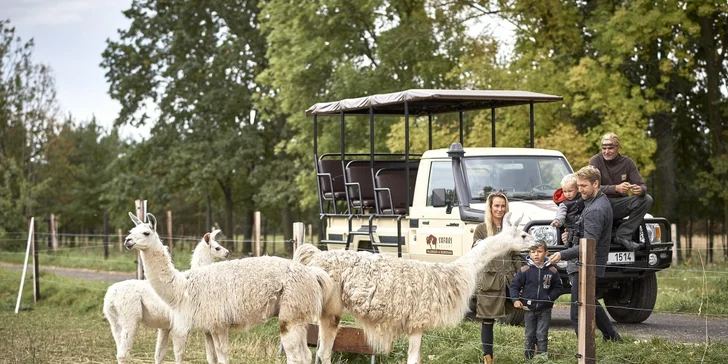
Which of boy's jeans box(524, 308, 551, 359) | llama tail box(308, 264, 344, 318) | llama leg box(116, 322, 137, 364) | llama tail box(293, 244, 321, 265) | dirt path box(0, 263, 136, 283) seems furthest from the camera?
dirt path box(0, 263, 136, 283)

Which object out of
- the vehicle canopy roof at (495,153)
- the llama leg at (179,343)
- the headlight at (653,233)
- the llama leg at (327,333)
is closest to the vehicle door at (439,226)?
the vehicle canopy roof at (495,153)

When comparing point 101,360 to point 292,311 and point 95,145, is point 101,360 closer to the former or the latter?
point 292,311

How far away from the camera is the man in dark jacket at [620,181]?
414 inches

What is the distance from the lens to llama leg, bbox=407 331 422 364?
8.76 m

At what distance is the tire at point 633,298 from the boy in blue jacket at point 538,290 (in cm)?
328

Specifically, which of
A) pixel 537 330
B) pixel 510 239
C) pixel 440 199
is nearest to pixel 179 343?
pixel 510 239

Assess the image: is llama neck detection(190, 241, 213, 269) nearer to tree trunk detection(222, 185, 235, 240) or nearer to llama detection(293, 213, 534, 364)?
llama detection(293, 213, 534, 364)

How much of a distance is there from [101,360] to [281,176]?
968 inches

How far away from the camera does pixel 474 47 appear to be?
81.4 ft

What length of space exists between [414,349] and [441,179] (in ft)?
15.2

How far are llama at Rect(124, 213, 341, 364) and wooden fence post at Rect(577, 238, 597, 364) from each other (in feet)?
7.36

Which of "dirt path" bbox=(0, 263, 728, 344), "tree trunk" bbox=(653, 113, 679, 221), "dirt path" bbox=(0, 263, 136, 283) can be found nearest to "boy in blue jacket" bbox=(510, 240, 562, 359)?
"dirt path" bbox=(0, 263, 728, 344)

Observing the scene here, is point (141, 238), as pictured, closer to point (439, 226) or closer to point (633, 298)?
point (439, 226)

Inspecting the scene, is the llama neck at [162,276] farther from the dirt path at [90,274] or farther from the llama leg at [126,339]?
the dirt path at [90,274]
